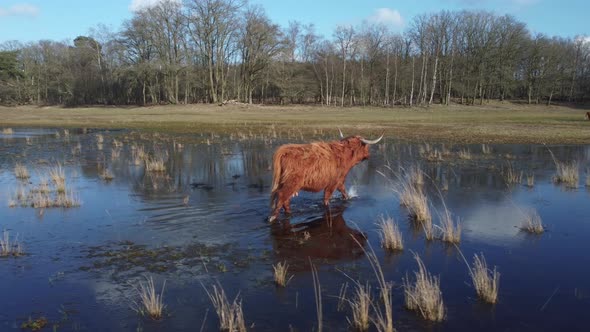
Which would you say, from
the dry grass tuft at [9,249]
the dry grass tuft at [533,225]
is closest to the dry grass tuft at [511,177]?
the dry grass tuft at [533,225]

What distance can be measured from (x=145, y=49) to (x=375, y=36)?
34141 mm

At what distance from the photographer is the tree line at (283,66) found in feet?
205

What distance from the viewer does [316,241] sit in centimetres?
767

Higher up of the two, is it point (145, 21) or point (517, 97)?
point (145, 21)

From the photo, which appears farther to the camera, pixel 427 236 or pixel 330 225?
pixel 330 225

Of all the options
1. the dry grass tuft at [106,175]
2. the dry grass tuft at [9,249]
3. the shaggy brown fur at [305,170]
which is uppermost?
the shaggy brown fur at [305,170]

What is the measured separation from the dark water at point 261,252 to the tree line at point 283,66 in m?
51.4

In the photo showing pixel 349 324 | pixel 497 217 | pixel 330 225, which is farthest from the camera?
pixel 497 217

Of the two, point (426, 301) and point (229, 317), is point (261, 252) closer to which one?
point (229, 317)

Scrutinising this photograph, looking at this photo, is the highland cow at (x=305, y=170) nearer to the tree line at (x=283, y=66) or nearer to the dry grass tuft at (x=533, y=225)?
the dry grass tuft at (x=533, y=225)

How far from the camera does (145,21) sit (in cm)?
→ 6234

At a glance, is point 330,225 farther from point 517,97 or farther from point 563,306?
point 517,97

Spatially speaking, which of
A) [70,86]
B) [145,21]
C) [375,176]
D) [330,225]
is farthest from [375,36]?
→ [330,225]

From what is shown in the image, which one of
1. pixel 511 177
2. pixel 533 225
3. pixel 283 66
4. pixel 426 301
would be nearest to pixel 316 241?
pixel 426 301
